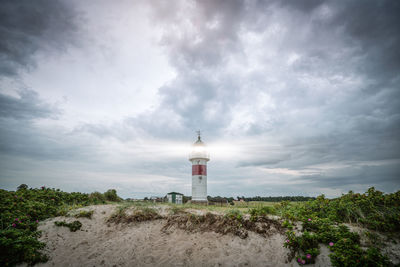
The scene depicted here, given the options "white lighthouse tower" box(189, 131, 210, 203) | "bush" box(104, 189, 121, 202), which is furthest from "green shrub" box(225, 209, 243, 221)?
"white lighthouse tower" box(189, 131, 210, 203)

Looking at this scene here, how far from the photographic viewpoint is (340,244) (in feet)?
24.7

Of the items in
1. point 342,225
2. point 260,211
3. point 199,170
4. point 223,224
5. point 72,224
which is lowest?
point 72,224

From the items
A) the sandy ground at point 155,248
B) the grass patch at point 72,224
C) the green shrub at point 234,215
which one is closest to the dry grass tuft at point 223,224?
the green shrub at point 234,215

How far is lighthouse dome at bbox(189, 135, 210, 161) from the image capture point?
28500 mm

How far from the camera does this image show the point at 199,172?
2784 cm

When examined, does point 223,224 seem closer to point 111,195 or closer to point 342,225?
point 342,225

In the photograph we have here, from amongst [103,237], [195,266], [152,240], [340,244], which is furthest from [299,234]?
[103,237]

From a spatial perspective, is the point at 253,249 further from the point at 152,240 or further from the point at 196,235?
the point at 152,240

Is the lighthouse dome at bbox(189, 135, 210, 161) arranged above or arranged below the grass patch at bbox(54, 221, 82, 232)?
above

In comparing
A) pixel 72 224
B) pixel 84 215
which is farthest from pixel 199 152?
pixel 72 224

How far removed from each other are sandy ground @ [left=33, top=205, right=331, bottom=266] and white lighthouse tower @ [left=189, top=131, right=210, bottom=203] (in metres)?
16.0

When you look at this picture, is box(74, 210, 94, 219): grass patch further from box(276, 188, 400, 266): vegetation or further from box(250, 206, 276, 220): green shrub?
box(276, 188, 400, 266): vegetation

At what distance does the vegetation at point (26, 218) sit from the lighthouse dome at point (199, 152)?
13.9 metres

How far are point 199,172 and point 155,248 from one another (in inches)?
715
